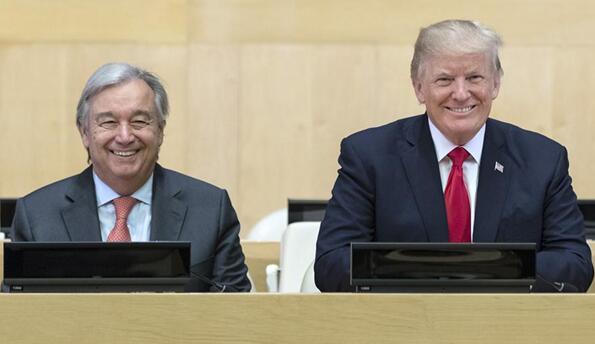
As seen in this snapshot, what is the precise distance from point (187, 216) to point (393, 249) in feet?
3.83

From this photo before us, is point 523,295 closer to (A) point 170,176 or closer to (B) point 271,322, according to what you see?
(B) point 271,322

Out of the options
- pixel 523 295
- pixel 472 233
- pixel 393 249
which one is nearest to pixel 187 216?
pixel 472 233

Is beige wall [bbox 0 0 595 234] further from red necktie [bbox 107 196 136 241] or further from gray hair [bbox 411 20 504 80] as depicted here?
gray hair [bbox 411 20 504 80]

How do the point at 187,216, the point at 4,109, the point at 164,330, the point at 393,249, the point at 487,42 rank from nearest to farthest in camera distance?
Answer: the point at 164,330 < the point at 393,249 < the point at 487,42 < the point at 187,216 < the point at 4,109

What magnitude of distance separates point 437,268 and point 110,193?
1389mm

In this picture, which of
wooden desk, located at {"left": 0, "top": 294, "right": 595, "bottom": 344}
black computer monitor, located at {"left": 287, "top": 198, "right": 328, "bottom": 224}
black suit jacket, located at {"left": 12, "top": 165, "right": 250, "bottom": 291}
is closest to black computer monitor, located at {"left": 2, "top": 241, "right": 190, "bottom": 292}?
wooden desk, located at {"left": 0, "top": 294, "right": 595, "bottom": 344}

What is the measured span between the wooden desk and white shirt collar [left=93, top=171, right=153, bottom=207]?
124 centimetres

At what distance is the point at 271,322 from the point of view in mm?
2449

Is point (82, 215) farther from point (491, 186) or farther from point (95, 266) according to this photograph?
point (491, 186)

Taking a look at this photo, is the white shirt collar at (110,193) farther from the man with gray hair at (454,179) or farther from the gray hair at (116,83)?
the man with gray hair at (454,179)

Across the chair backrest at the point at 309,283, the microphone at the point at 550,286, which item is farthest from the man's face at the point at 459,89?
the chair backrest at the point at 309,283

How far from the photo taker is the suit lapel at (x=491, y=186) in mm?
3406

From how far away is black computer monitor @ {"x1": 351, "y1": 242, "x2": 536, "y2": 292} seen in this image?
2.62 metres

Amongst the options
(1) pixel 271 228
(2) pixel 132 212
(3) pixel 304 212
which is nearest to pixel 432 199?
(2) pixel 132 212
